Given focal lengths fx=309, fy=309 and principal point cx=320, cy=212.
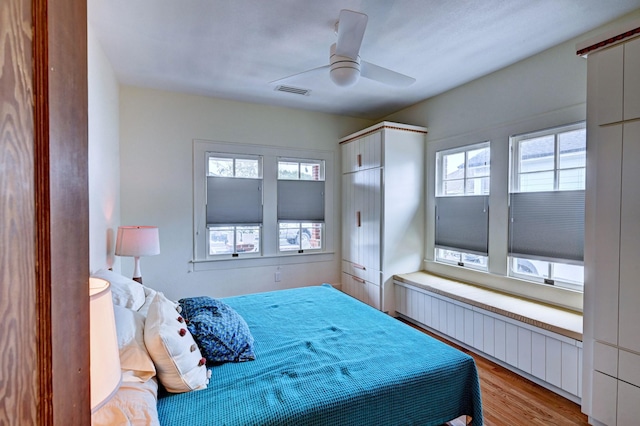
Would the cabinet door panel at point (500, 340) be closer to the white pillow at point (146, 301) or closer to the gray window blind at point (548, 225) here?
the gray window blind at point (548, 225)

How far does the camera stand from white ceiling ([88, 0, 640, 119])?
205 centimetres

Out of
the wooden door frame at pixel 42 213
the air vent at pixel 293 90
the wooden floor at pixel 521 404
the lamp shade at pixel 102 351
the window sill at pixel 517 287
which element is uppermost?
the air vent at pixel 293 90

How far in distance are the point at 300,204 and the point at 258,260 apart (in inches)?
37.5

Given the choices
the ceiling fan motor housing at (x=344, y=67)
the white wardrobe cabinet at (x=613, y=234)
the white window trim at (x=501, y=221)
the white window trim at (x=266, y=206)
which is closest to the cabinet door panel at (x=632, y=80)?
the white wardrobe cabinet at (x=613, y=234)

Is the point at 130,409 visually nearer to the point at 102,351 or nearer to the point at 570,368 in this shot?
the point at 102,351

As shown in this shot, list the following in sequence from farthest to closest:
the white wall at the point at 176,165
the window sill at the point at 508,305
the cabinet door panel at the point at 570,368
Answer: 1. the white wall at the point at 176,165
2. the window sill at the point at 508,305
3. the cabinet door panel at the point at 570,368

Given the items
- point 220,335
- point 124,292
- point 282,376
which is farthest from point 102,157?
point 282,376

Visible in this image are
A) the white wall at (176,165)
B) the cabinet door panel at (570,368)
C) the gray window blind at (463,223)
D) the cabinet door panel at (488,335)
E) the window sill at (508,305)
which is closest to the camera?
the cabinet door panel at (570,368)

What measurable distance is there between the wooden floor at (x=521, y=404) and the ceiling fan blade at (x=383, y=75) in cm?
243

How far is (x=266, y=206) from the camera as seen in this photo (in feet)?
13.5

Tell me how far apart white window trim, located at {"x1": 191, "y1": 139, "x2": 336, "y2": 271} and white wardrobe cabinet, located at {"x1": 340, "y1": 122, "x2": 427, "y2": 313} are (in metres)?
0.50

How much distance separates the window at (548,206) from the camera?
2461 millimetres

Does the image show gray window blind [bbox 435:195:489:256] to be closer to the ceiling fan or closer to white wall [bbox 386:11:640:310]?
white wall [bbox 386:11:640:310]

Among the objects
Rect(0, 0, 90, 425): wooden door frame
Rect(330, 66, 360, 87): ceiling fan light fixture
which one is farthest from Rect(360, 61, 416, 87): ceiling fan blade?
Rect(0, 0, 90, 425): wooden door frame
